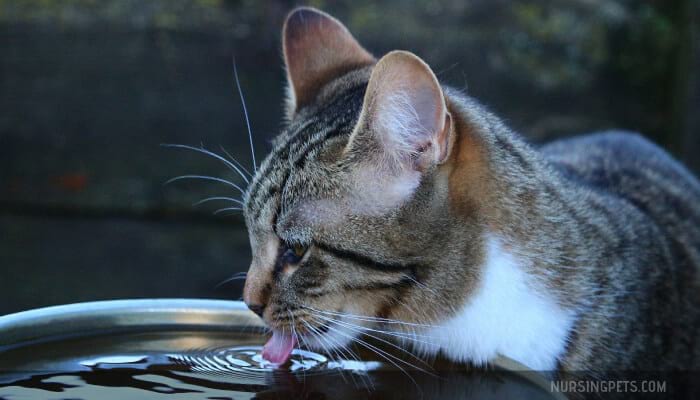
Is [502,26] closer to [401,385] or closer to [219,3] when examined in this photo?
[219,3]

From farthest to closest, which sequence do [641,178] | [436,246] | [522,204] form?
[641,178], [522,204], [436,246]

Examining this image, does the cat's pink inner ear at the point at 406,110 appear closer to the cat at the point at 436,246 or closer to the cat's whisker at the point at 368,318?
the cat at the point at 436,246

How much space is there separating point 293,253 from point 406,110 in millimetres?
374

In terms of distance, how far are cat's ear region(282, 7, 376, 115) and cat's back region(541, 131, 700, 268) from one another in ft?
1.89

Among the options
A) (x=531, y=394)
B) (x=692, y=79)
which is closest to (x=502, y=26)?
(x=692, y=79)

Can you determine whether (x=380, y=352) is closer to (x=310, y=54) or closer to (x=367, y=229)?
(x=367, y=229)

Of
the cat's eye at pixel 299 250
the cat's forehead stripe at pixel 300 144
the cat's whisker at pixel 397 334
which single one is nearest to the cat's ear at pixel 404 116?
the cat's forehead stripe at pixel 300 144

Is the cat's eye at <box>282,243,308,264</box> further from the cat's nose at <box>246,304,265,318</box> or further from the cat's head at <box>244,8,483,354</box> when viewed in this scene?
the cat's nose at <box>246,304,265,318</box>

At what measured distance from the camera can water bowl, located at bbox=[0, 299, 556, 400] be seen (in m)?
1.51

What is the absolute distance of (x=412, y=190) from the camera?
1.68 metres

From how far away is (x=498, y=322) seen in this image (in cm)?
174

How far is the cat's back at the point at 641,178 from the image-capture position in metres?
2.27

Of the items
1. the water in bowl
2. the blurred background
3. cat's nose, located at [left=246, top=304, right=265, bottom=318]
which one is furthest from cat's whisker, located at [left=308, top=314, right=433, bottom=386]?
the blurred background

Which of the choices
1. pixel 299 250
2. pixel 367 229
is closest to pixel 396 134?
pixel 367 229
